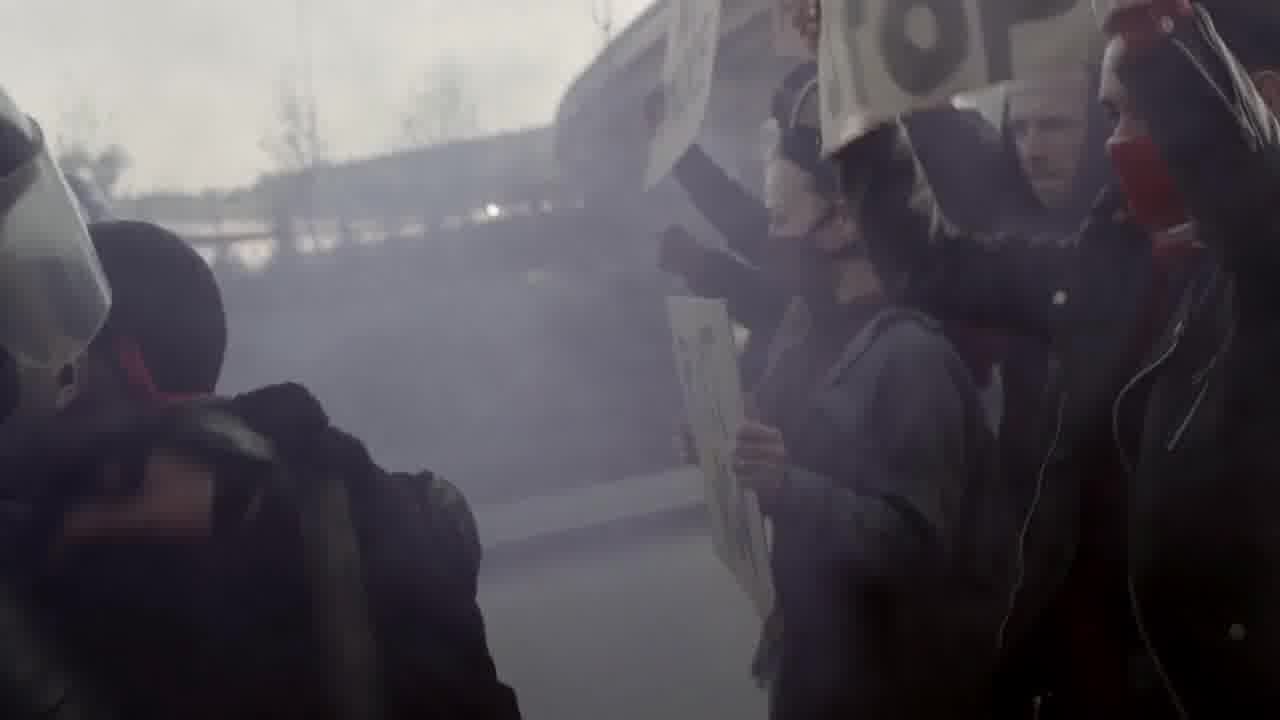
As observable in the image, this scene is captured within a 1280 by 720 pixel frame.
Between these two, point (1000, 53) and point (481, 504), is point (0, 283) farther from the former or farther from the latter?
point (481, 504)

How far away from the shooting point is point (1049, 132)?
3.08 feet

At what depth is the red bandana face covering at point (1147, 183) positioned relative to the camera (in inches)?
26.6

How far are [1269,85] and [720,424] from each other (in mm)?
543

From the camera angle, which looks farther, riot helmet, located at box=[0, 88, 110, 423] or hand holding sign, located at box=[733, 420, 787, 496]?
hand holding sign, located at box=[733, 420, 787, 496]

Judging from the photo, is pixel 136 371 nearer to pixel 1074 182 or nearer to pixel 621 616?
pixel 1074 182

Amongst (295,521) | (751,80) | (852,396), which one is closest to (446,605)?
(295,521)

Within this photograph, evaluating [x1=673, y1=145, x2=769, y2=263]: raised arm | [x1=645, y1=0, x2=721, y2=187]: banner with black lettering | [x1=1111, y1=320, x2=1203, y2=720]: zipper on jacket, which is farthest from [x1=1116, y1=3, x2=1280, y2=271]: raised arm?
[x1=673, y1=145, x2=769, y2=263]: raised arm

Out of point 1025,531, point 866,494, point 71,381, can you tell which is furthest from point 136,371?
point 1025,531

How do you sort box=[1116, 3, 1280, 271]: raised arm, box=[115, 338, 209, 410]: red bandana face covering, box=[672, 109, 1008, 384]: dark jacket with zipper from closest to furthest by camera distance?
box=[1116, 3, 1280, 271]: raised arm → box=[115, 338, 209, 410]: red bandana face covering → box=[672, 109, 1008, 384]: dark jacket with zipper

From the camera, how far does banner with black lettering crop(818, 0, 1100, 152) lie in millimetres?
720

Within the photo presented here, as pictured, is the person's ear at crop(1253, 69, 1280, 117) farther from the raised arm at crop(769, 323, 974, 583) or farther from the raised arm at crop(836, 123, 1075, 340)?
the raised arm at crop(769, 323, 974, 583)

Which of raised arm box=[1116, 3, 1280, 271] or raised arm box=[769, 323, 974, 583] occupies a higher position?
raised arm box=[1116, 3, 1280, 271]

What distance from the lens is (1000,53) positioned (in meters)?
0.73

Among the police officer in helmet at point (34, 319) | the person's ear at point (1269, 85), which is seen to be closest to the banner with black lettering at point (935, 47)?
the person's ear at point (1269, 85)
